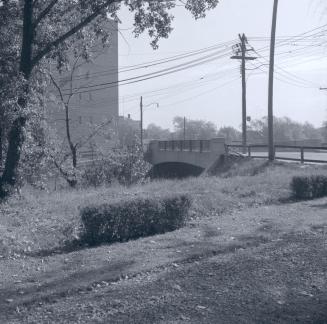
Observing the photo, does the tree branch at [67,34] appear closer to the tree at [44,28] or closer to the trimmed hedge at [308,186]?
the tree at [44,28]

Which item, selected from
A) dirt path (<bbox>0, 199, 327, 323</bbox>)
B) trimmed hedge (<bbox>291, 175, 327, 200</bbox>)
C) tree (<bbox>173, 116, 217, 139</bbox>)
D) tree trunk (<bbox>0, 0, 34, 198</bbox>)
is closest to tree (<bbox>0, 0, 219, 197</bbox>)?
tree trunk (<bbox>0, 0, 34, 198</bbox>)

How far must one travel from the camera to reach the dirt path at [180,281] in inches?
219

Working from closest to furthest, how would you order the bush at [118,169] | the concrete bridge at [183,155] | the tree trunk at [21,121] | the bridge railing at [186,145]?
1. the tree trunk at [21,121]
2. the bush at [118,169]
3. the concrete bridge at [183,155]
4. the bridge railing at [186,145]

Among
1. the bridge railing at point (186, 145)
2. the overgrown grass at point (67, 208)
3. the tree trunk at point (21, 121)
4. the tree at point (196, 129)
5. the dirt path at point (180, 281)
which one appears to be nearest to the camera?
the dirt path at point (180, 281)

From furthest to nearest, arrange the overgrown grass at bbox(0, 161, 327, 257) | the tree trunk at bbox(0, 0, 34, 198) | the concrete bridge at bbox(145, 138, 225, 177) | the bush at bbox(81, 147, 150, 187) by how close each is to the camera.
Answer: the concrete bridge at bbox(145, 138, 225, 177) → the bush at bbox(81, 147, 150, 187) → the tree trunk at bbox(0, 0, 34, 198) → the overgrown grass at bbox(0, 161, 327, 257)

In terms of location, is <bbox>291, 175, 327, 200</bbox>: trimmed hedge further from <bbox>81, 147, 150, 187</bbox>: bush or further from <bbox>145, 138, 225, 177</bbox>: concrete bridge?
<bbox>145, 138, 225, 177</bbox>: concrete bridge

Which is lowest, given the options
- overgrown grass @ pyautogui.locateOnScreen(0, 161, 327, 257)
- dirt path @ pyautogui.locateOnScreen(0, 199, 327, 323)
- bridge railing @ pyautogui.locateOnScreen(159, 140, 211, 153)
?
dirt path @ pyautogui.locateOnScreen(0, 199, 327, 323)

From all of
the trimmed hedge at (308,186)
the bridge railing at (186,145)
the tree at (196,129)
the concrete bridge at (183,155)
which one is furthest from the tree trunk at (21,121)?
the tree at (196,129)

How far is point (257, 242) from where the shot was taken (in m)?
9.10

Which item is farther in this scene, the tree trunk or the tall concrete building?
the tall concrete building

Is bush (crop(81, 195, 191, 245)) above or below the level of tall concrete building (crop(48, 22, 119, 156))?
below

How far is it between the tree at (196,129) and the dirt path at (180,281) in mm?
97158

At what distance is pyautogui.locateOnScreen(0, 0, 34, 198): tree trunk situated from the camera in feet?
51.0

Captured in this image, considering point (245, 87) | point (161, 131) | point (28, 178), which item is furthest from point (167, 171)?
point (161, 131)
